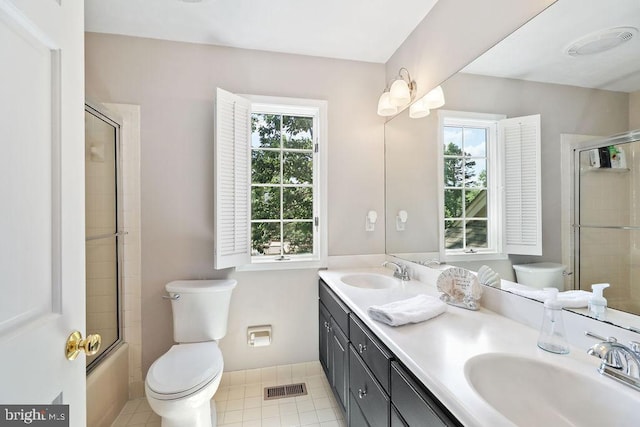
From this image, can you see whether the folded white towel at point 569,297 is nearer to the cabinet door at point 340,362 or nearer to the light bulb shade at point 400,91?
the cabinet door at point 340,362

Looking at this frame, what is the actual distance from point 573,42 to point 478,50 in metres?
0.48

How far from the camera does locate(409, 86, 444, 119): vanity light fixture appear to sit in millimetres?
1760

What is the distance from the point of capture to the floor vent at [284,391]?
205 centimetres

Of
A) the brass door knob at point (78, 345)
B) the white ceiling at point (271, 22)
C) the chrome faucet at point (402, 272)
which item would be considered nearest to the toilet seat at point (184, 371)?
the brass door knob at point (78, 345)

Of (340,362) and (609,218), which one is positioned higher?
(609,218)

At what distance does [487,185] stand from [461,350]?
2.78 ft

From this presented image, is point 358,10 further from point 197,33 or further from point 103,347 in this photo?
point 103,347

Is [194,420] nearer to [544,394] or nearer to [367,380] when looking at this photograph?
[367,380]

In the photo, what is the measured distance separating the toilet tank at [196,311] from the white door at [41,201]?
1179mm

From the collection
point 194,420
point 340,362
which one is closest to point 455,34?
point 340,362

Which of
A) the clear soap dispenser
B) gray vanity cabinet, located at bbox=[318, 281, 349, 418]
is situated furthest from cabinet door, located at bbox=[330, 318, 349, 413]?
the clear soap dispenser

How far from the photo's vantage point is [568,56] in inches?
42.9

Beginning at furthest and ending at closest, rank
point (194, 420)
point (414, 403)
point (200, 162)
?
point (200, 162) → point (194, 420) → point (414, 403)

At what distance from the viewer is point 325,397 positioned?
6.69 ft
